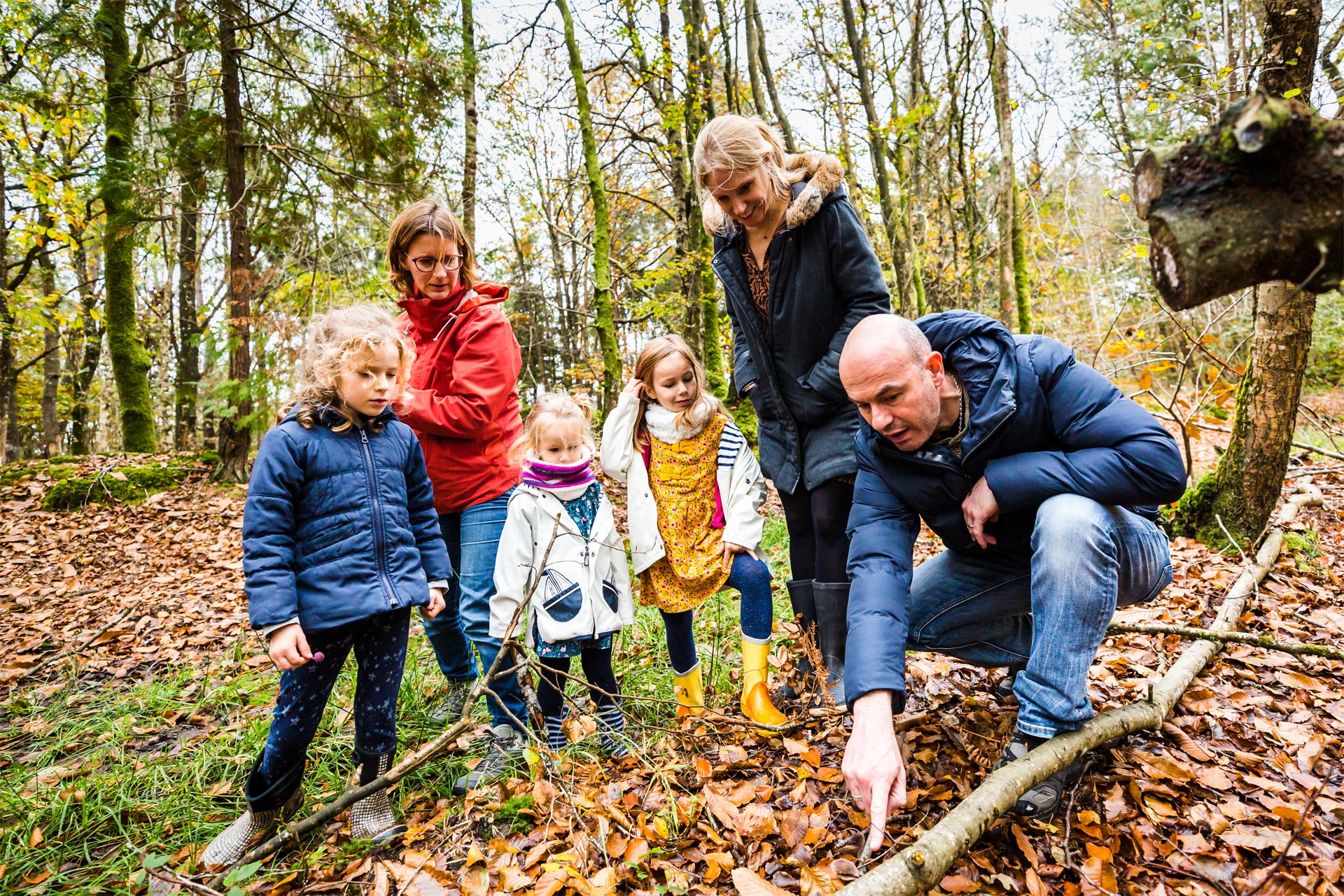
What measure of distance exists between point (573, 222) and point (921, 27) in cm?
825

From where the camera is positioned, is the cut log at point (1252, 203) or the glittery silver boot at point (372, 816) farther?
the glittery silver boot at point (372, 816)

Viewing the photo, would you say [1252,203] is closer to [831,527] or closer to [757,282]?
[831,527]

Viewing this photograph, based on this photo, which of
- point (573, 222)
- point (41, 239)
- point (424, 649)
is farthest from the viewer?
point (573, 222)

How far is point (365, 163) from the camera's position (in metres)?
8.09

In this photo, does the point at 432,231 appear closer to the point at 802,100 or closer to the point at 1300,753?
the point at 1300,753

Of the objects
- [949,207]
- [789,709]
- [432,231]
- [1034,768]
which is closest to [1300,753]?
[1034,768]

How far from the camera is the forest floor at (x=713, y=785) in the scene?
6.04 feet

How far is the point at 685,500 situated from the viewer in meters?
3.15

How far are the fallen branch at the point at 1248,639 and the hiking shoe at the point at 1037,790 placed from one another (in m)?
0.72

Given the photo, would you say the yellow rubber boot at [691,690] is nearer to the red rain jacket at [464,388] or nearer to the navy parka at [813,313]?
the navy parka at [813,313]

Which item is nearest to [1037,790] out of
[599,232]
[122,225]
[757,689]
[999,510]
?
[999,510]

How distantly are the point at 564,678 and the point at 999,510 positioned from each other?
1951mm

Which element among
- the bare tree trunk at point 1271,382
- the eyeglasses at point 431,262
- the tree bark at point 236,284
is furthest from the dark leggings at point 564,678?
the tree bark at point 236,284

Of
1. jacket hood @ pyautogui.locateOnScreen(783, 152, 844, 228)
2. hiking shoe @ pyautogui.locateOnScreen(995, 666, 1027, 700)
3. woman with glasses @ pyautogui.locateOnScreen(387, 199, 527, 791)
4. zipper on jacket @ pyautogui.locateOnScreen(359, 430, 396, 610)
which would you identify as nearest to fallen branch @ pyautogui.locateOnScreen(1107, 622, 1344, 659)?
hiking shoe @ pyautogui.locateOnScreen(995, 666, 1027, 700)
